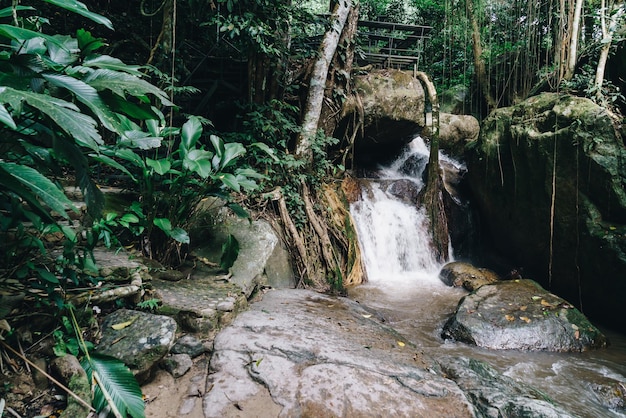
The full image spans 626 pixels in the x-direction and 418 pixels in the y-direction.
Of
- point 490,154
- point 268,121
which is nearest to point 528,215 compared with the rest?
point 490,154

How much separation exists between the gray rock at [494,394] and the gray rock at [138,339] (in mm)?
1812

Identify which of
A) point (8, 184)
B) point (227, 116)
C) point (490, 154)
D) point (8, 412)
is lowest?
point (8, 412)

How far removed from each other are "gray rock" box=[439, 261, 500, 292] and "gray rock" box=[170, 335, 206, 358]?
16.1 feet

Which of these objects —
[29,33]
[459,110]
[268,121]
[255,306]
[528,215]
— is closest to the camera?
[29,33]

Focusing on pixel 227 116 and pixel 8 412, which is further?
pixel 227 116

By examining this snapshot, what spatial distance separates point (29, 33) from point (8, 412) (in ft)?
4.85

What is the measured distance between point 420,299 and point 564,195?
2713 mm

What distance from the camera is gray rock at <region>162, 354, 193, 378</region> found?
1941 mm

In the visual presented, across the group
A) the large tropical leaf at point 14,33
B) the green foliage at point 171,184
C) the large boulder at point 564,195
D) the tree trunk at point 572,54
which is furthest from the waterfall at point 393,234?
the large tropical leaf at point 14,33

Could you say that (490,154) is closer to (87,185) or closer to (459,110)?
(459,110)

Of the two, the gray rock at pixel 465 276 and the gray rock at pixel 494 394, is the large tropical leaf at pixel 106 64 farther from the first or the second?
the gray rock at pixel 465 276

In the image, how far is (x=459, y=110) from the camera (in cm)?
1139

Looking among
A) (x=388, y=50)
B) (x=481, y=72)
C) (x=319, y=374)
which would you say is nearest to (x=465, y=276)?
(x=319, y=374)

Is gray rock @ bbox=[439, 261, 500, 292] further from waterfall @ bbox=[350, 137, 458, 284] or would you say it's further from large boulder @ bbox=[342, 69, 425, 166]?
large boulder @ bbox=[342, 69, 425, 166]
